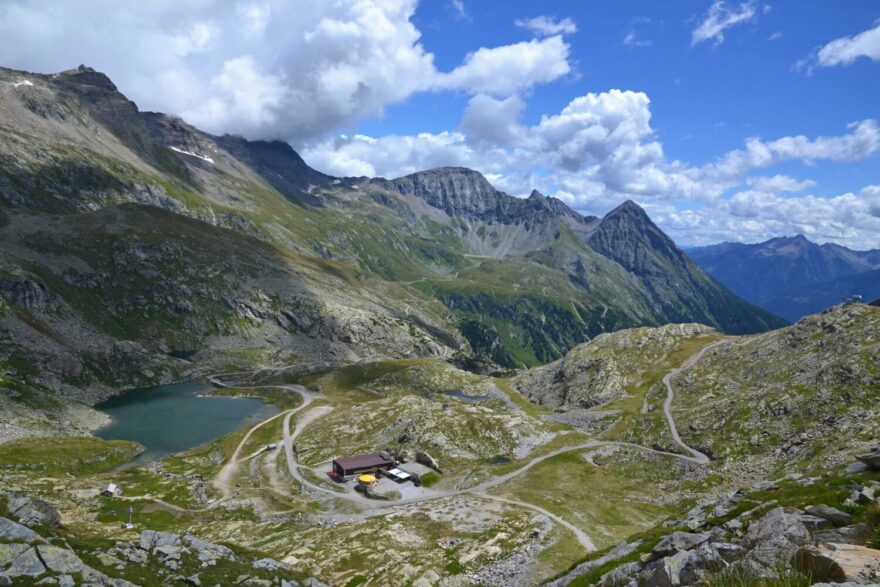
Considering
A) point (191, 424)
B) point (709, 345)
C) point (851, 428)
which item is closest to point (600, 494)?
point (851, 428)

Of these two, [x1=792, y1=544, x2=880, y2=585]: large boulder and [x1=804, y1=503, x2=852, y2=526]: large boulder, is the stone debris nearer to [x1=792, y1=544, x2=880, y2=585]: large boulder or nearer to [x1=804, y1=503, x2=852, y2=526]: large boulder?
[x1=792, y1=544, x2=880, y2=585]: large boulder

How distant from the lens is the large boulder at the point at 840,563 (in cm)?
1268

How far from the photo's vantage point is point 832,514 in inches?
883

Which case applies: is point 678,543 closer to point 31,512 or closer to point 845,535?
point 845,535

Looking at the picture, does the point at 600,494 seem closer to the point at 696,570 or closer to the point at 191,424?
the point at 696,570

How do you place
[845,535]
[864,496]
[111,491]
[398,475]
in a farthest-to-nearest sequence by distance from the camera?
[398,475] → [111,491] → [864,496] → [845,535]

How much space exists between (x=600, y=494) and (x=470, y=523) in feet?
97.1

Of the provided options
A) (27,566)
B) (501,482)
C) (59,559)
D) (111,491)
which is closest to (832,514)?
(59,559)

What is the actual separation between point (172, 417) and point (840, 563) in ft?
643

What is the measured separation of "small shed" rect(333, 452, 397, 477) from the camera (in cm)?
9775

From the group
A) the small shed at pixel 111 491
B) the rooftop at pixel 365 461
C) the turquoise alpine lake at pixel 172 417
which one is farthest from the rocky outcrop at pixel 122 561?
the turquoise alpine lake at pixel 172 417

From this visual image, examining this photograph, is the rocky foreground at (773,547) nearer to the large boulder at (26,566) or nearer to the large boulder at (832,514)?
the large boulder at (832,514)

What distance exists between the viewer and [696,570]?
18.4m

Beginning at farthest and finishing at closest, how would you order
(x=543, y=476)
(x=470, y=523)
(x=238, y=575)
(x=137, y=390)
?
(x=137, y=390) < (x=543, y=476) < (x=470, y=523) < (x=238, y=575)
